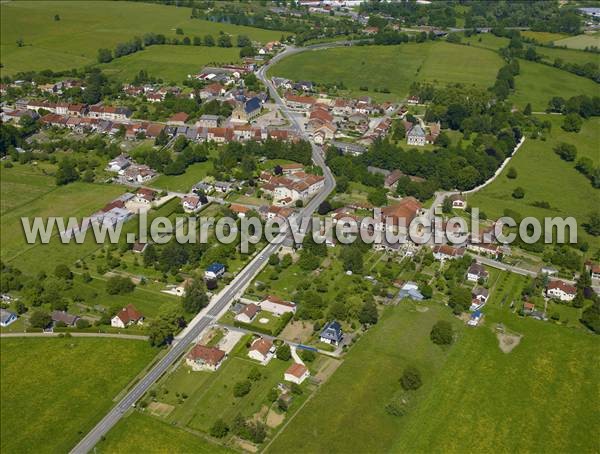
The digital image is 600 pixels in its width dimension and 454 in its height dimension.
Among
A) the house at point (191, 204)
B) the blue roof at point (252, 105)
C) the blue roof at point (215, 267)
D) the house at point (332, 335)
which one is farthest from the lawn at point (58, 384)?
the blue roof at point (252, 105)

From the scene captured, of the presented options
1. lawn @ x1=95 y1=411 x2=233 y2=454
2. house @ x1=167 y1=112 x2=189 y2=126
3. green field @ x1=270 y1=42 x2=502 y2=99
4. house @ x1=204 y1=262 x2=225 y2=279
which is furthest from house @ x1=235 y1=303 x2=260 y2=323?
green field @ x1=270 y1=42 x2=502 y2=99

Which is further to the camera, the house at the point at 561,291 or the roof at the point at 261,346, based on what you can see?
the house at the point at 561,291

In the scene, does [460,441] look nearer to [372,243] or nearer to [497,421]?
[497,421]

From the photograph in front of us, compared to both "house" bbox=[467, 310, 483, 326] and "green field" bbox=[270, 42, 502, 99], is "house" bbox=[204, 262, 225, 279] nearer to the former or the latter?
"house" bbox=[467, 310, 483, 326]

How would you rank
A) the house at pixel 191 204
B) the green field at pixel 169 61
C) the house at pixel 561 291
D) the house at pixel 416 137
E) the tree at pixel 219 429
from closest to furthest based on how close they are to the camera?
the tree at pixel 219 429 < the house at pixel 561 291 < the house at pixel 191 204 < the house at pixel 416 137 < the green field at pixel 169 61

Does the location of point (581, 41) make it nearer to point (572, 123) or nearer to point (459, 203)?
point (572, 123)

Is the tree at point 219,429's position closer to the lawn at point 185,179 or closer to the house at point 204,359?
the house at point 204,359

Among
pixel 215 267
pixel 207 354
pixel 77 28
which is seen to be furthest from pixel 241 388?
pixel 77 28
